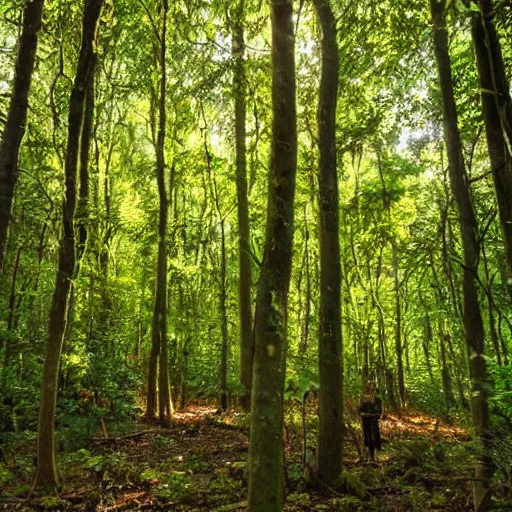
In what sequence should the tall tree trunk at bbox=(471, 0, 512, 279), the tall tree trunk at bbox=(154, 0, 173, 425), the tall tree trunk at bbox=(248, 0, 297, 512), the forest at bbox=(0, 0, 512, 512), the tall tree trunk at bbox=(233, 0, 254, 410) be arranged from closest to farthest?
1. the tall tree trunk at bbox=(471, 0, 512, 279)
2. the tall tree trunk at bbox=(248, 0, 297, 512)
3. the forest at bbox=(0, 0, 512, 512)
4. the tall tree trunk at bbox=(154, 0, 173, 425)
5. the tall tree trunk at bbox=(233, 0, 254, 410)

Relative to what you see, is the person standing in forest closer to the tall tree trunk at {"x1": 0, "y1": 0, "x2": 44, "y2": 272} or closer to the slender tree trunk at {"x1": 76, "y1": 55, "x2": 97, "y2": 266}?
the slender tree trunk at {"x1": 76, "y1": 55, "x2": 97, "y2": 266}

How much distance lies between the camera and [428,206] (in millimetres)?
17906

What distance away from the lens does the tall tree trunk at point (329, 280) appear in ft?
26.1

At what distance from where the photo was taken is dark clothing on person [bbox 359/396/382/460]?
36.3 ft

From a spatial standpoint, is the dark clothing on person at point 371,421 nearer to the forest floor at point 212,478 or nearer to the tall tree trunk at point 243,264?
the forest floor at point 212,478

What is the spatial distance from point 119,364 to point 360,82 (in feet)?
33.3

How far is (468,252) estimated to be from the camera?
7.08 meters

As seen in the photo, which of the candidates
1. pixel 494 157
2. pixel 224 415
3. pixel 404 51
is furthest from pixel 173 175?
pixel 494 157

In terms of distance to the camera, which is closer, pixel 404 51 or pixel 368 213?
pixel 404 51

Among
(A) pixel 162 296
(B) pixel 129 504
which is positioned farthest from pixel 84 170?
(B) pixel 129 504

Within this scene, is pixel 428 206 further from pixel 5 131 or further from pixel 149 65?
pixel 5 131

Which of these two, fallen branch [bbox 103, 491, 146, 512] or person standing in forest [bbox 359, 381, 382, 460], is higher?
person standing in forest [bbox 359, 381, 382, 460]

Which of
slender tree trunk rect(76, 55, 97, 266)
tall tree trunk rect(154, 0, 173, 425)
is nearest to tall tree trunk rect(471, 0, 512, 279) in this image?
slender tree trunk rect(76, 55, 97, 266)

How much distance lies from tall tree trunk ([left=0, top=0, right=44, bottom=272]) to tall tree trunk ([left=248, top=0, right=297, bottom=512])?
11.2 ft
